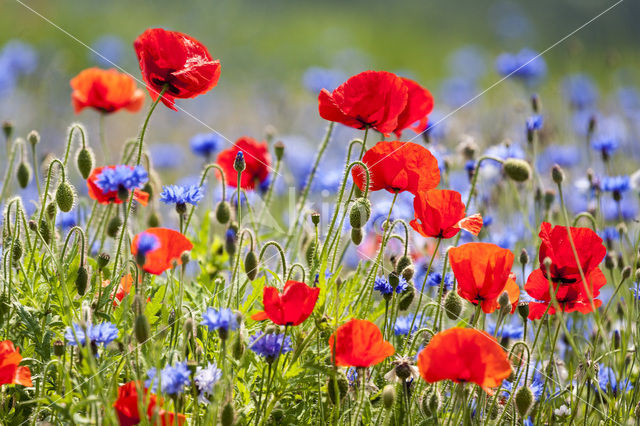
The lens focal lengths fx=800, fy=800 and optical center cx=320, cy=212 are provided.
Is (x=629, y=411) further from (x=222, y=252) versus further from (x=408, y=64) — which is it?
(x=408, y=64)

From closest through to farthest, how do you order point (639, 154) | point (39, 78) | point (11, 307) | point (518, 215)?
point (11, 307)
point (518, 215)
point (639, 154)
point (39, 78)

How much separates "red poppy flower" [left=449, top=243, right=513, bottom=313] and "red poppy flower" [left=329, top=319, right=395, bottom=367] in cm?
19

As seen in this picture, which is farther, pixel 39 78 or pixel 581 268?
pixel 39 78

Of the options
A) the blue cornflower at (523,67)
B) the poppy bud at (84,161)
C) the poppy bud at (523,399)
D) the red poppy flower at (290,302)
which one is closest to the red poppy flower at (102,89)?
the poppy bud at (84,161)

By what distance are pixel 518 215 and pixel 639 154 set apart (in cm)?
136

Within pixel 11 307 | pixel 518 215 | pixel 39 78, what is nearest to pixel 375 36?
Result: pixel 39 78

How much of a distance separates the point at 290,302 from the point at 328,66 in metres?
8.88

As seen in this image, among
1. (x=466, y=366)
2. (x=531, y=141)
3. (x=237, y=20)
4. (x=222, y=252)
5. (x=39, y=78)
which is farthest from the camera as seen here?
(x=237, y=20)

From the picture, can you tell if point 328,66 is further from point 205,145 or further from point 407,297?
point 407,297

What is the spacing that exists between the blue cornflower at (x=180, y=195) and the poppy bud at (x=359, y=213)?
302mm

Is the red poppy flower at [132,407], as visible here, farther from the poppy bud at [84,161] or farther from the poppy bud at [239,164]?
the poppy bud at [84,161]

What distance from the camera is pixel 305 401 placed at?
4.63ft

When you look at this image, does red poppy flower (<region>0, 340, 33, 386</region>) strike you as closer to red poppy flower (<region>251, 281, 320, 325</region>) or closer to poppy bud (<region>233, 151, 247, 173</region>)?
red poppy flower (<region>251, 281, 320, 325</region>)

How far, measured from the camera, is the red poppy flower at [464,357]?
1.13m
